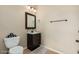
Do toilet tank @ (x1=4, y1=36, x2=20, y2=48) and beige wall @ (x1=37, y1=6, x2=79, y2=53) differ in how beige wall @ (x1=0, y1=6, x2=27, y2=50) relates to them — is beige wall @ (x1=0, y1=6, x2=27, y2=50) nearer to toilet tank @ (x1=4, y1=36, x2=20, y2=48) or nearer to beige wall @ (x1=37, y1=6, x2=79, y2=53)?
toilet tank @ (x1=4, y1=36, x2=20, y2=48)

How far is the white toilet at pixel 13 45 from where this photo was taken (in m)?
1.55

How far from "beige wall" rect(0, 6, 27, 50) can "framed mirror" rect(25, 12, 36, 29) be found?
0.06 m

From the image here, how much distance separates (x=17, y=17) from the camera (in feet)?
5.38

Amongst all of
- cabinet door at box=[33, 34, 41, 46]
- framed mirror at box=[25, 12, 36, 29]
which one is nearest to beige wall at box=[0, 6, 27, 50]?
framed mirror at box=[25, 12, 36, 29]

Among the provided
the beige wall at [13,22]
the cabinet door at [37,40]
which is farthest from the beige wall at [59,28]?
the beige wall at [13,22]

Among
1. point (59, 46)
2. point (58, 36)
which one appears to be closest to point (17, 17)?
point (58, 36)

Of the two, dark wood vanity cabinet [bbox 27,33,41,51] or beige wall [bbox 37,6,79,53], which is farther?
dark wood vanity cabinet [bbox 27,33,41,51]

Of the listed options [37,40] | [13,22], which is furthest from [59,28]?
[13,22]

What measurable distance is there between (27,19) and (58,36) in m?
0.67

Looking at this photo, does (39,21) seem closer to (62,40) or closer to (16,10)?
(16,10)

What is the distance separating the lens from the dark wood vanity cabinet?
1771 millimetres

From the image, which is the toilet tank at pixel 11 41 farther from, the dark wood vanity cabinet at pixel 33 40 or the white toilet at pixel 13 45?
the dark wood vanity cabinet at pixel 33 40

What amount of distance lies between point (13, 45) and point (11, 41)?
82 millimetres

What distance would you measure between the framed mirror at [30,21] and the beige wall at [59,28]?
9cm
